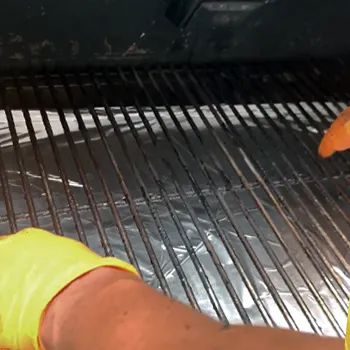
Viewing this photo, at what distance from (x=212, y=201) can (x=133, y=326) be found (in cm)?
66

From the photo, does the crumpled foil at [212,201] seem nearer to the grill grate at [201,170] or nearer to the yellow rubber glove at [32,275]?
the grill grate at [201,170]

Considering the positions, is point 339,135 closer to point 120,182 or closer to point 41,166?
point 120,182

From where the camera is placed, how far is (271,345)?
466 mm

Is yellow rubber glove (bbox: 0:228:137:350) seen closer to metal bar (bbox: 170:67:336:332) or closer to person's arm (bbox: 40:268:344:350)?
person's arm (bbox: 40:268:344:350)

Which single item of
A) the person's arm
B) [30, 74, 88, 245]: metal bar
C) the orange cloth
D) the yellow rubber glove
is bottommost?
the person's arm

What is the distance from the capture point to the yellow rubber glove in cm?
60

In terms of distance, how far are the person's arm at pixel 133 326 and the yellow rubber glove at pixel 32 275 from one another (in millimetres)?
12

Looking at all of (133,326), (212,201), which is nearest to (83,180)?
(212,201)

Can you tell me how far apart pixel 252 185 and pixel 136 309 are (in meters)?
0.66

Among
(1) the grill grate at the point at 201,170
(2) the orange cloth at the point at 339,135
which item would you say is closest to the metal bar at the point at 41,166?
(1) the grill grate at the point at 201,170

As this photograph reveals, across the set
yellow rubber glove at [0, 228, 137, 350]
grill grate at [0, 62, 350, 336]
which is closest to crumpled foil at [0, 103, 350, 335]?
grill grate at [0, 62, 350, 336]

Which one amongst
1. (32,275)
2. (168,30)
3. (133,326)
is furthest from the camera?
(168,30)

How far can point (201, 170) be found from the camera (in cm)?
122

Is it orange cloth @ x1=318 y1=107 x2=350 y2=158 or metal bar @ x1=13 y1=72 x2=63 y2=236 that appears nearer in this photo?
metal bar @ x1=13 y1=72 x2=63 y2=236
